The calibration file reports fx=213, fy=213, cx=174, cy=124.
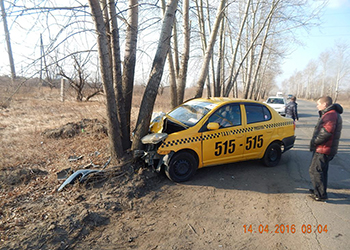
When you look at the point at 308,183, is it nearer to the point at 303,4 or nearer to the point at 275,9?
the point at 303,4

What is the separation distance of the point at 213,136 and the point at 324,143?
6.67 ft

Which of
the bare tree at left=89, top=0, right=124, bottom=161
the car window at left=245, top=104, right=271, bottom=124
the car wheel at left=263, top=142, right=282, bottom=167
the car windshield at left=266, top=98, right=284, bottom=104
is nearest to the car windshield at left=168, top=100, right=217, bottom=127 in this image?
the car window at left=245, top=104, right=271, bottom=124

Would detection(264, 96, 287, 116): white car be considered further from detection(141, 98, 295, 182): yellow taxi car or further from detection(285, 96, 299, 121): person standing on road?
detection(141, 98, 295, 182): yellow taxi car

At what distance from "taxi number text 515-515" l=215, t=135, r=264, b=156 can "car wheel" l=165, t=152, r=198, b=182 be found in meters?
0.62

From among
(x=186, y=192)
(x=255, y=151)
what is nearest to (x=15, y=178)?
(x=186, y=192)

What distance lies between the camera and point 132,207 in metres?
3.64

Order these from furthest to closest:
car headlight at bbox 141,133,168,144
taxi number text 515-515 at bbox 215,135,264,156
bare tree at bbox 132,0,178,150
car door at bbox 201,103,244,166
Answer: bare tree at bbox 132,0,178,150, taxi number text 515-515 at bbox 215,135,264,156, car door at bbox 201,103,244,166, car headlight at bbox 141,133,168,144

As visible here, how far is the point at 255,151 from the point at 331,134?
177 centimetres

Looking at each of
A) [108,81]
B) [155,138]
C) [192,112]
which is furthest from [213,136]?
[108,81]

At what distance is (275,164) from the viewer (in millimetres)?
5668

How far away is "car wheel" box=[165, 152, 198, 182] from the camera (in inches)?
173

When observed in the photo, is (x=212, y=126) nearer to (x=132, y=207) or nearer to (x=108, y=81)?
(x=132, y=207)

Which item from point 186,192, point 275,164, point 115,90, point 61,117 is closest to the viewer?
point 186,192

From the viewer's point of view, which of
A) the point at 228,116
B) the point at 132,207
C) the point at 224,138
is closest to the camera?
the point at 132,207
